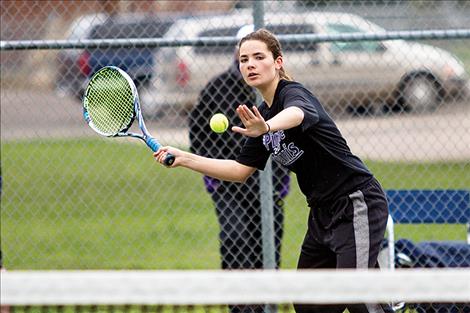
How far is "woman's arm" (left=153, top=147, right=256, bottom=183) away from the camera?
→ 4.50 meters

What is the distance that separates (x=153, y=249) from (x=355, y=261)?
4.25 m

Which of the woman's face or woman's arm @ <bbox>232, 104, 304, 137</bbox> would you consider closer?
woman's arm @ <bbox>232, 104, 304, 137</bbox>

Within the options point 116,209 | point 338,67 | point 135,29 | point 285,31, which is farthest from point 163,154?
point 116,209

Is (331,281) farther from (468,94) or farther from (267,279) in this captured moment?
(468,94)

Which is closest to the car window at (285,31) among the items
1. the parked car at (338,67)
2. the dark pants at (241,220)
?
the parked car at (338,67)

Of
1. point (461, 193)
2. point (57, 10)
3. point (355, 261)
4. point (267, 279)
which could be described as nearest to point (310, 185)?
point (355, 261)

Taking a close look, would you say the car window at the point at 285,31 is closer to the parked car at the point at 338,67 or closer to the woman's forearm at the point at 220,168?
Answer: the parked car at the point at 338,67

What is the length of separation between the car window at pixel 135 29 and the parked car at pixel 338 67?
19cm

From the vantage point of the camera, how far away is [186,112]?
8.65 meters

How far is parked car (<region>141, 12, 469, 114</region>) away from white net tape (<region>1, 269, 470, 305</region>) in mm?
3802

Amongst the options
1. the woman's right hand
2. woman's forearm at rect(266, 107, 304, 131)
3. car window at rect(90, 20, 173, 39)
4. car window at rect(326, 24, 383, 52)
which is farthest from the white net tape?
car window at rect(90, 20, 173, 39)

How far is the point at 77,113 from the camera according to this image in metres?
10.4

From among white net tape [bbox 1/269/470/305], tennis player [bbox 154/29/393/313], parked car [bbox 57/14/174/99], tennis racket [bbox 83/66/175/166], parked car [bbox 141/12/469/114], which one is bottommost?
white net tape [bbox 1/269/470/305]

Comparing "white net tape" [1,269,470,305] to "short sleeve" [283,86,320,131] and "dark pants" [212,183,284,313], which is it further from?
"dark pants" [212,183,284,313]
